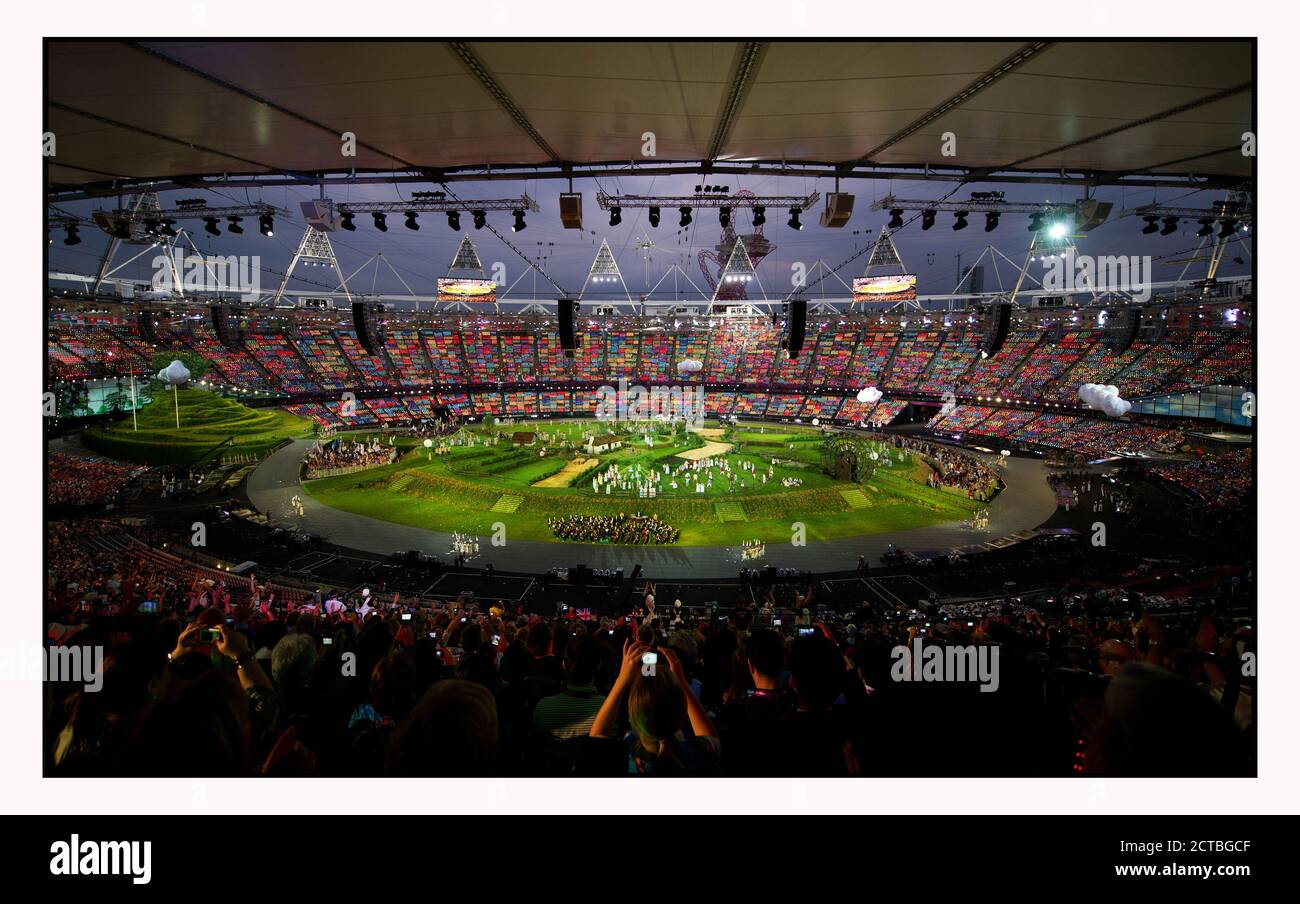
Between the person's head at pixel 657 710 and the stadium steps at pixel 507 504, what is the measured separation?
2640cm

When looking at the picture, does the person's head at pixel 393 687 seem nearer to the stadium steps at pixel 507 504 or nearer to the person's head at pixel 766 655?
the person's head at pixel 766 655

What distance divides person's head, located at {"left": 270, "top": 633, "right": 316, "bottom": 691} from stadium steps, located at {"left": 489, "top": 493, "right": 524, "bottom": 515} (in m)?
24.2

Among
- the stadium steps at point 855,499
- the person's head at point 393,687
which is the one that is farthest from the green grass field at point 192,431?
the stadium steps at point 855,499

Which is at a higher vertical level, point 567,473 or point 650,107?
point 650,107

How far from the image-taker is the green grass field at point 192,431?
11414 millimetres

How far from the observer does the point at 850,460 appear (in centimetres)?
3453

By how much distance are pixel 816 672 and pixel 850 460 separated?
3325cm

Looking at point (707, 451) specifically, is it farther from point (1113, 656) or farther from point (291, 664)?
point (291, 664)

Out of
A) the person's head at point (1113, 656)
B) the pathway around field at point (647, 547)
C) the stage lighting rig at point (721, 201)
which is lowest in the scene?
the pathway around field at point (647, 547)

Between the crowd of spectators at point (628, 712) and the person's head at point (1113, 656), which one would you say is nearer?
the crowd of spectators at point (628, 712)

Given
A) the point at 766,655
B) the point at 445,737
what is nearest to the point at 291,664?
the point at 445,737

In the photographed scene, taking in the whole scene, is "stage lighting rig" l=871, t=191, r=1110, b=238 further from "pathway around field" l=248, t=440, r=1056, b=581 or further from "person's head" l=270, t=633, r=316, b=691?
"person's head" l=270, t=633, r=316, b=691
